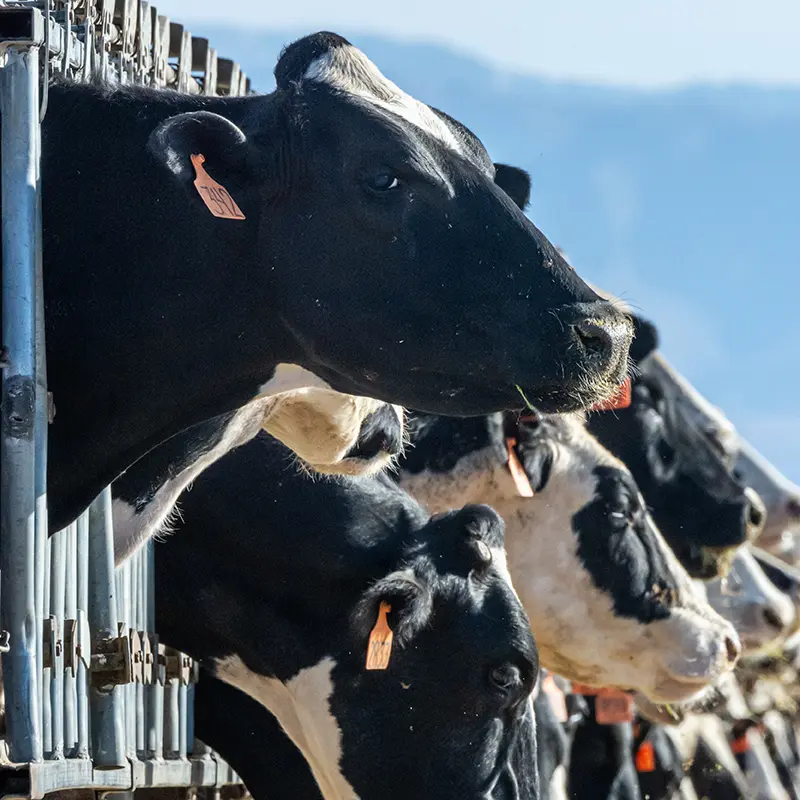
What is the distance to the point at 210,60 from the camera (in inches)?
259

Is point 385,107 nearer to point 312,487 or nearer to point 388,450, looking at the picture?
point 388,450

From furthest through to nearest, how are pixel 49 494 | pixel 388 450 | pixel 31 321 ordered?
pixel 388 450, pixel 49 494, pixel 31 321

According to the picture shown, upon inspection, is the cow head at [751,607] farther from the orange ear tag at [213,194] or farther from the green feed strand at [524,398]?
the orange ear tag at [213,194]

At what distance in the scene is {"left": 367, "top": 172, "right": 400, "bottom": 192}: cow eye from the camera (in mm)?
3797

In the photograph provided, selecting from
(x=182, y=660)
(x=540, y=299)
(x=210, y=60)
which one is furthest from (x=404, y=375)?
(x=210, y=60)

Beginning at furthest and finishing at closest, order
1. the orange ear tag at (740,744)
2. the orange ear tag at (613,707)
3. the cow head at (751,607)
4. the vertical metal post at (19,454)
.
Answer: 1. the orange ear tag at (740,744)
2. the cow head at (751,607)
3. the orange ear tag at (613,707)
4. the vertical metal post at (19,454)

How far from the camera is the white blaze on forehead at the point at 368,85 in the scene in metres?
4.00

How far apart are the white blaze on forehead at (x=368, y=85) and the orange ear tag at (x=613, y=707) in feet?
16.1

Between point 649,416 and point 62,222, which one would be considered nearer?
point 62,222

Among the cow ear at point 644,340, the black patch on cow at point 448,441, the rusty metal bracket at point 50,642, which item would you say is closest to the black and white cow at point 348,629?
the black patch on cow at point 448,441

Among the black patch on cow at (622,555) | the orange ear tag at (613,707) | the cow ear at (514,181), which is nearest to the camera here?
the cow ear at (514,181)

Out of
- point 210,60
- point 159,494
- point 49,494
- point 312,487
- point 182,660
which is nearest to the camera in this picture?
point 49,494

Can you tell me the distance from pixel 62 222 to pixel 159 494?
86cm

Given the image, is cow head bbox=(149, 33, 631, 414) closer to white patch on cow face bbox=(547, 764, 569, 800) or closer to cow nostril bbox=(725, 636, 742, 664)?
cow nostril bbox=(725, 636, 742, 664)
